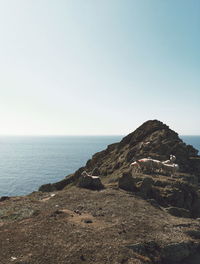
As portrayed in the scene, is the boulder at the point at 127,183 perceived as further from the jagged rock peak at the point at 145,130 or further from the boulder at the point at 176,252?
the jagged rock peak at the point at 145,130

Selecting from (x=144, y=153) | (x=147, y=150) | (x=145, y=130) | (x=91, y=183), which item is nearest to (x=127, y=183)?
(x=91, y=183)

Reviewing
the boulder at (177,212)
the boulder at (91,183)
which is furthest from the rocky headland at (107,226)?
the boulder at (177,212)

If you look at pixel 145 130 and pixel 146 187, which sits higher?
pixel 145 130

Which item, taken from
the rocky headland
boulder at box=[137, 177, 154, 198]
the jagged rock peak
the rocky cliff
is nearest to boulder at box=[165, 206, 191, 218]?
the rocky headland

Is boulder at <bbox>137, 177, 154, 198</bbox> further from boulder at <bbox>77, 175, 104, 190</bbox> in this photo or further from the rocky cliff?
the rocky cliff

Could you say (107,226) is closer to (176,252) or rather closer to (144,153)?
(176,252)

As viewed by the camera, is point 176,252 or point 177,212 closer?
point 176,252

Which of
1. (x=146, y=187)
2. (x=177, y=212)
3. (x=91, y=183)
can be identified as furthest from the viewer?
(x=91, y=183)

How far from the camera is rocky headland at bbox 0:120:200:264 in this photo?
592 inches

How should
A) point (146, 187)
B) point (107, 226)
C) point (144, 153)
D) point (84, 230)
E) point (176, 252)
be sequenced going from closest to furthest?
point (176, 252) < point (84, 230) < point (107, 226) < point (146, 187) < point (144, 153)

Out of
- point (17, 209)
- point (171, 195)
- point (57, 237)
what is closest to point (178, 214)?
point (171, 195)

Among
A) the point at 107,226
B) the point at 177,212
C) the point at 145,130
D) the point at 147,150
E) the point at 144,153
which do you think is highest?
the point at 145,130

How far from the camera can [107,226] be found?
62.6 feet

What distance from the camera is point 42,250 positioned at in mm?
15078
